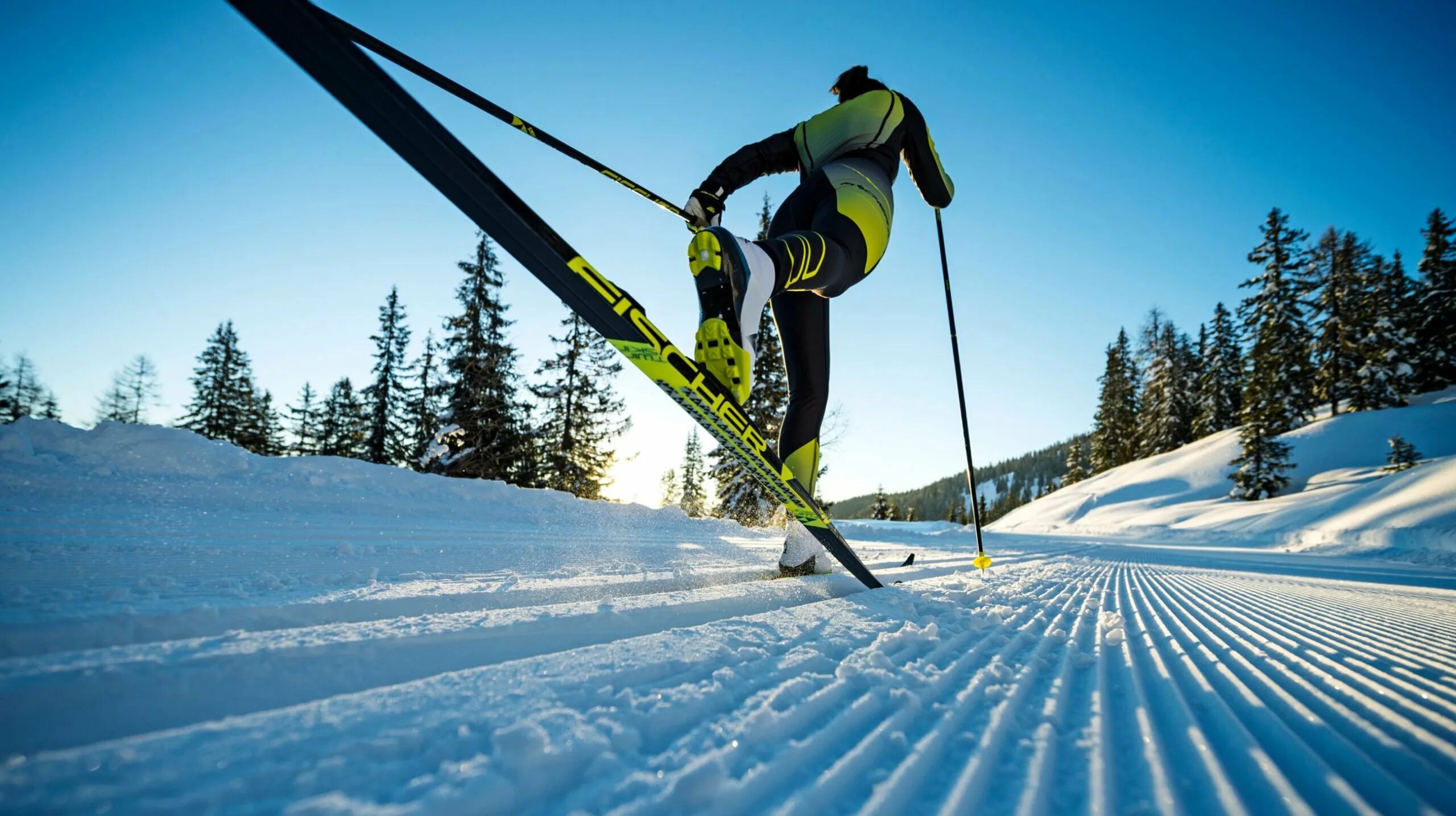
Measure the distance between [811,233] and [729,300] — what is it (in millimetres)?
423

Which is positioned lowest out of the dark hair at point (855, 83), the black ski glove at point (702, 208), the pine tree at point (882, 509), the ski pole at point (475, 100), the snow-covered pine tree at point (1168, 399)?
the pine tree at point (882, 509)

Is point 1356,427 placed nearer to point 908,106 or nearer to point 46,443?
point 908,106

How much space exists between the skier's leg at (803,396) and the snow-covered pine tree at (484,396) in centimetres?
1504

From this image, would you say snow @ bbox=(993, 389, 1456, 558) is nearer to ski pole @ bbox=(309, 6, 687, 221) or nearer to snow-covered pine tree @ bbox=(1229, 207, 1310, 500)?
snow-covered pine tree @ bbox=(1229, 207, 1310, 500)

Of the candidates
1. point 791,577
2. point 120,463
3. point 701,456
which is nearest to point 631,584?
point 791,577

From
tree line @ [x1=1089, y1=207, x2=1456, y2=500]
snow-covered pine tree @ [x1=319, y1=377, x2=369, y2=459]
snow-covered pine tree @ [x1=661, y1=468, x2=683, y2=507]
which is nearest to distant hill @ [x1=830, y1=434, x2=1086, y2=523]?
snow-covered pine tree @ [x1=661, y1=468, x2=683, y2=507]

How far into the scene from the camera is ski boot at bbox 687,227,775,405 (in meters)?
1.42

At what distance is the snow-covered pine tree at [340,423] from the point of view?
2527 cm

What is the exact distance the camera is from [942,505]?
8244cm

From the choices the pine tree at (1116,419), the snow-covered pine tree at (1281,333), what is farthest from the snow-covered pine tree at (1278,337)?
the pine tree at (1116,419)

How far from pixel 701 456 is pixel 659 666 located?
38.8 m

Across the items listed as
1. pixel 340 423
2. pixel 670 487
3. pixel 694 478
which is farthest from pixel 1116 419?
pixel 340 423

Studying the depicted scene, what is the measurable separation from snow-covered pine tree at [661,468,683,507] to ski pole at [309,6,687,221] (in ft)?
151

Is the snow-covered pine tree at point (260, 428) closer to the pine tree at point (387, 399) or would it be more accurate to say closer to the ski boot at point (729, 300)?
the pine tree at point (387, 399)
